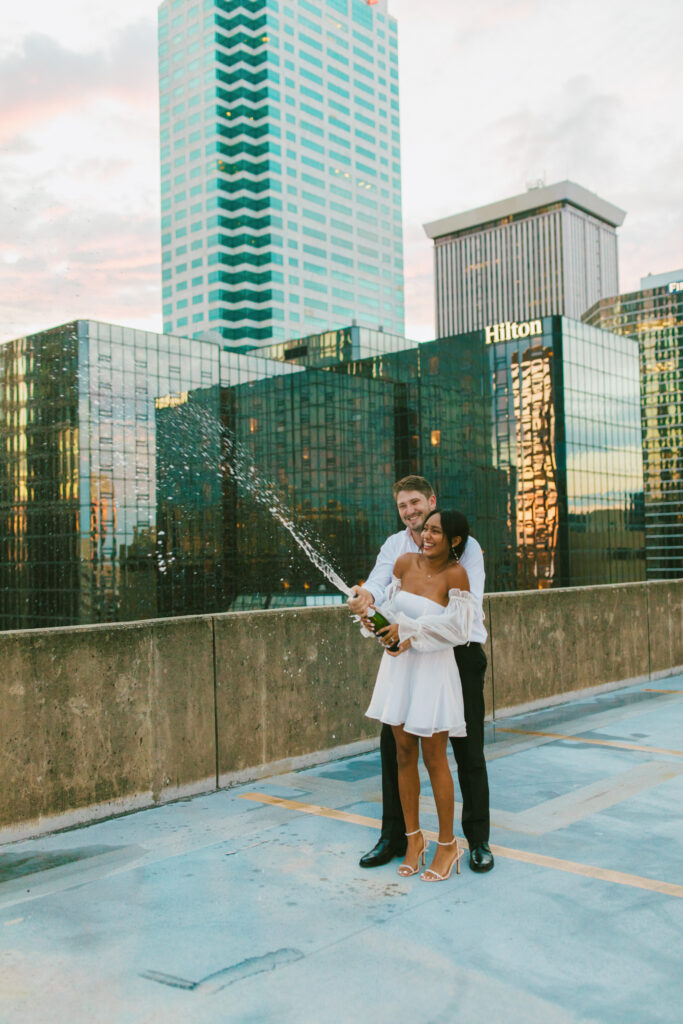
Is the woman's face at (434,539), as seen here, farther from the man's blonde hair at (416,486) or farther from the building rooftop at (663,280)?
the building rooftop at (663,280)

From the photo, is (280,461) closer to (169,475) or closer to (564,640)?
(169,475)

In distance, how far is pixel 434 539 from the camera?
4.14 meters

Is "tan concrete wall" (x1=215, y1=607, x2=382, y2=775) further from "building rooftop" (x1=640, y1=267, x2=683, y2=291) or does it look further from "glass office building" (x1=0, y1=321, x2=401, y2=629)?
"building rooftop" (x1=640, y1=267, x2=683, y2=291)

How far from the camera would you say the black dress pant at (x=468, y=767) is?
14.4 ft

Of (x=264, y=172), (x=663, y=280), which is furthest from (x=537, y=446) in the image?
(x=663, y=280)

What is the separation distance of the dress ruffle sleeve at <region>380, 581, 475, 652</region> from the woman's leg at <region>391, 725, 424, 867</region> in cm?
49

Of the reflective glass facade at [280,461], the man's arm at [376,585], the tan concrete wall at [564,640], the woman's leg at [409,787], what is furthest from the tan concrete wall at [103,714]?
the reflective glass facade at [280,461]

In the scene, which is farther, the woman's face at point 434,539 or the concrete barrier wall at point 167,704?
the concrete barrier wall at point 167,704

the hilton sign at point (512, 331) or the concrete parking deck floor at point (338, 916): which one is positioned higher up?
the hilton sign at point (512, 331)

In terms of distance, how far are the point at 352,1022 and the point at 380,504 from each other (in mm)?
74718

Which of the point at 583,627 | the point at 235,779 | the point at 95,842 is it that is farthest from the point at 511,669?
the point at 95,842

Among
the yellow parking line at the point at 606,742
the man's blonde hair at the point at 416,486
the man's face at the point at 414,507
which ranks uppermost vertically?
the man's blonde hair at the point at 416,486

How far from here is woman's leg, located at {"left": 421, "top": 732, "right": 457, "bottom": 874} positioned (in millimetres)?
4172

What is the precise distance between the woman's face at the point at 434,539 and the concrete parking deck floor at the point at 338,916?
1.60m
